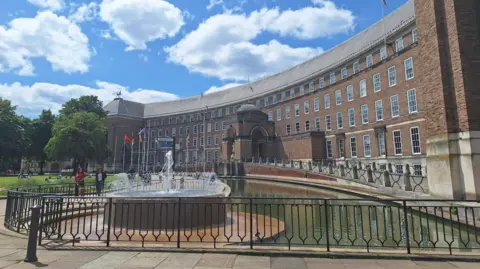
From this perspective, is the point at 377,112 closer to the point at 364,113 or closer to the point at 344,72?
the point at 364,113

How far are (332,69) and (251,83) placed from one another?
92.9 feet

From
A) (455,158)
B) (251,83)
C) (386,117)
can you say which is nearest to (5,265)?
(455,158)

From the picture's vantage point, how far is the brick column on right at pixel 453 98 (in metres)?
12.4

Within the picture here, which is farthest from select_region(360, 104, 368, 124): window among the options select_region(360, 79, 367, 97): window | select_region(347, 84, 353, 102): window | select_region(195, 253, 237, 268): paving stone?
select_region(195, 253, 237, 268): paving stone

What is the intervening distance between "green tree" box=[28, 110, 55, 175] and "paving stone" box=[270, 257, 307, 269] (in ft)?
222

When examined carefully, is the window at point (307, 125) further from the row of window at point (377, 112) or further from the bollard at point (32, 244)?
the bollard at point (32, 244)

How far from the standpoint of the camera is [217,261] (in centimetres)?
567

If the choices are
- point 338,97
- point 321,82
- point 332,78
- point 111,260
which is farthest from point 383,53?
point 111,260

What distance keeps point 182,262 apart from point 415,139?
102ft

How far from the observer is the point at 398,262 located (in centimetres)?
559

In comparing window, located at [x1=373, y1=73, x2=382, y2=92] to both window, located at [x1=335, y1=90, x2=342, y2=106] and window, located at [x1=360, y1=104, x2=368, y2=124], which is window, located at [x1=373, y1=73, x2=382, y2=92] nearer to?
window, located at [x1=360, y1=104, x2=368, y2=124]

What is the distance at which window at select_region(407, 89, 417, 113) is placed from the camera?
3016cm

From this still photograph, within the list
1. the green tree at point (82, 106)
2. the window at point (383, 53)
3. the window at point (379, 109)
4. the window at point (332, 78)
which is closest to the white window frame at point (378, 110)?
the window at point (379, 109)

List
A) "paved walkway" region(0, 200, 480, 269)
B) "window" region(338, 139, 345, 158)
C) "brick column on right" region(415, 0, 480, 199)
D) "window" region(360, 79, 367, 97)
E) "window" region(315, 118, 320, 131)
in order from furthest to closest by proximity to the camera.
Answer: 1. "window" region(315, 118, 320, 131)
2. "window" region(338, 139, 345, 158)
3. "window" region(360, 79, 367, 97)
4. "brick column on right" region(415, 0, 480, 199)
5. "paved walkway" region(0, 200, 480, 269)
